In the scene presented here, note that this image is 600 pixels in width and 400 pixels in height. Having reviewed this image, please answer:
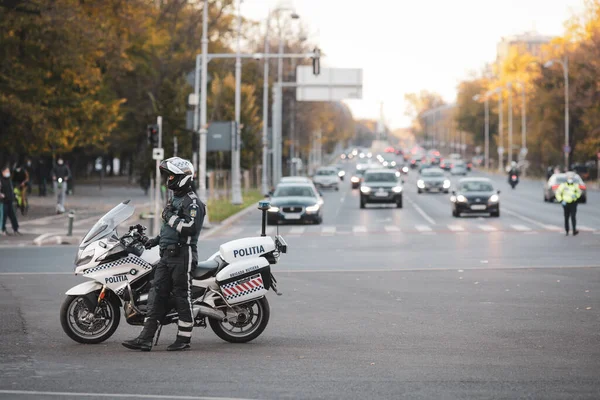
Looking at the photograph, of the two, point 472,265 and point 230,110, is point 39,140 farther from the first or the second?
point 472,265

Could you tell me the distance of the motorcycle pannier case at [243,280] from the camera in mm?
11766

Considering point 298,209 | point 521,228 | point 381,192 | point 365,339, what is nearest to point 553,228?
point 521,228

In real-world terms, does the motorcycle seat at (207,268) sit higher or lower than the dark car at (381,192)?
higher

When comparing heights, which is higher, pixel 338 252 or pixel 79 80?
pixel 79 80

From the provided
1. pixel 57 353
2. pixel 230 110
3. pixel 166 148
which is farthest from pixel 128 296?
pixel 230 110

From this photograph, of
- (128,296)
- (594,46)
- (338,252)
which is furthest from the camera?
(594,46)

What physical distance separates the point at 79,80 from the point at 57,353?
3630cm

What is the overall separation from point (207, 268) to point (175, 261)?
0.57 meters

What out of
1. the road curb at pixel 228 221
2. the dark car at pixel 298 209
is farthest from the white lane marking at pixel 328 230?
the road curb at pixel 228 221

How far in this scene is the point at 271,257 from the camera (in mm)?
12203

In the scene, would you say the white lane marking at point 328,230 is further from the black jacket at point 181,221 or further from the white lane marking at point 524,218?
the black jacket at point 181,221

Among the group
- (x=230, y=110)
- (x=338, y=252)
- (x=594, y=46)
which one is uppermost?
(x=594, y=46)

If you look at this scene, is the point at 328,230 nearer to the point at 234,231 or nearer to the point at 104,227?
the point at 234,231

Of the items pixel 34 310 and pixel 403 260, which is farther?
pixel 403 260
